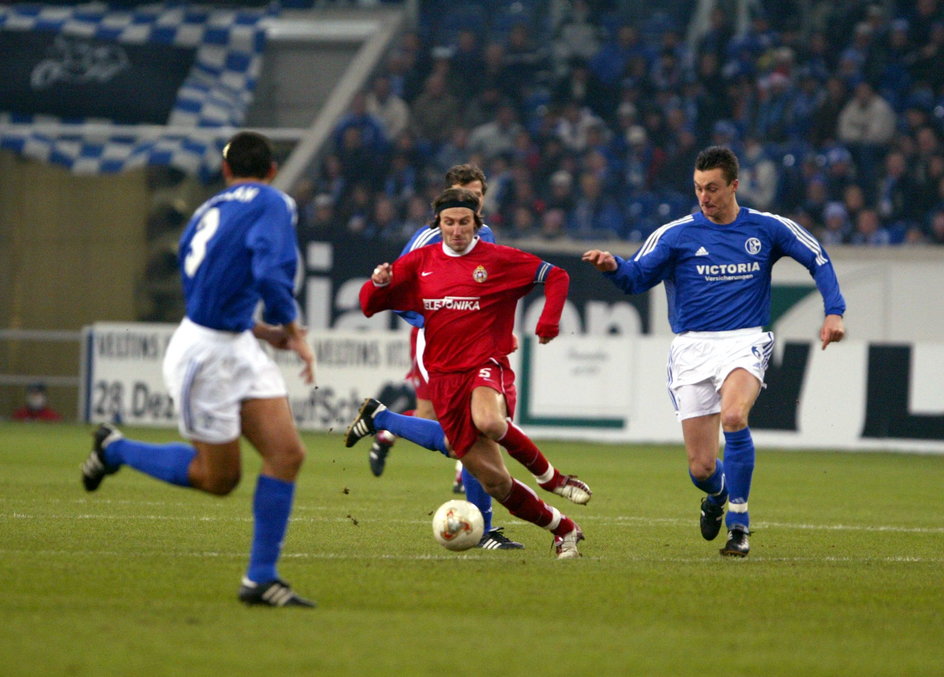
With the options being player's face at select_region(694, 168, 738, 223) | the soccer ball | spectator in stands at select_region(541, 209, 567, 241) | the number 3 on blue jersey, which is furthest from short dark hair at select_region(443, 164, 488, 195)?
spectator in stands at select_region(541, 209, 567, 241)

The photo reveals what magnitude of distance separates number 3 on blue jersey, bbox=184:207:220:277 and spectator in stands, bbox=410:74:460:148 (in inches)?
650

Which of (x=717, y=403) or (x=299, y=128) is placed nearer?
(x=717, y=403)

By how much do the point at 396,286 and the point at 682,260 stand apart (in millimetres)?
1788

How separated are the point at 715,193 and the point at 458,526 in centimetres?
237

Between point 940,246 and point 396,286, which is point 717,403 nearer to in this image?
point 396,286

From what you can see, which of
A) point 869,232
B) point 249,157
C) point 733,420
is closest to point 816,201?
point 869,232

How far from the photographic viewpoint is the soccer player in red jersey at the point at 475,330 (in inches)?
295

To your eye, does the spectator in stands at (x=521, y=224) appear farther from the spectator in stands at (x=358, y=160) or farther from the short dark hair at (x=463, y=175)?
the short dark hair at (x=463, y=175)

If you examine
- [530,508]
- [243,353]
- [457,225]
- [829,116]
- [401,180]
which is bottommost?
[530,508]

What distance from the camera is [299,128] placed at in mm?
23484

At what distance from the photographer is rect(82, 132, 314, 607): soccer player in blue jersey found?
581cm

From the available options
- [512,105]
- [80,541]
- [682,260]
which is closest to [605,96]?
[512,105]

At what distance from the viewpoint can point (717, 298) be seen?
8430mm

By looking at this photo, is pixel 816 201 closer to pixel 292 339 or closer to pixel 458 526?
pixel 458 526
